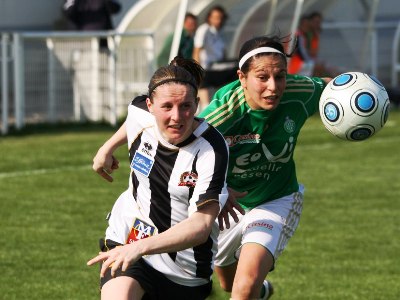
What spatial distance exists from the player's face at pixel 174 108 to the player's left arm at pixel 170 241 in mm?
415

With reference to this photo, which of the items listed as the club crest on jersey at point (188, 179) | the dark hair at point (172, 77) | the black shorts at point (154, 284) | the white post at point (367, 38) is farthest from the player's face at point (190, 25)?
the club crest on jersey at point (188, 179)

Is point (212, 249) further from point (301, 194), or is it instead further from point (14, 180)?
point (14, 180)

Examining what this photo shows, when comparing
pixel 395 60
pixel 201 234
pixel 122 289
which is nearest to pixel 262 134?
pixel 201 234

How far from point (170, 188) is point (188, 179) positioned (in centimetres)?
12

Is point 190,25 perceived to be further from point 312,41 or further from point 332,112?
point 332,112

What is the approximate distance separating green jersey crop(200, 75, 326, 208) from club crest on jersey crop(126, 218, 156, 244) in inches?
39.1

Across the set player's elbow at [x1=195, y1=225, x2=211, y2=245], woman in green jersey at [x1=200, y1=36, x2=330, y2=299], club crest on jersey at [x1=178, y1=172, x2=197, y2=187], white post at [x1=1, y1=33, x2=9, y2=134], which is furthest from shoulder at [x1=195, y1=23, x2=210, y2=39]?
player's elbow at [x1=195, y1=225, x2=211, y2=245]

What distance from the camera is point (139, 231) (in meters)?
6.52

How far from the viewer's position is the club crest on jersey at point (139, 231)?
6480 mm

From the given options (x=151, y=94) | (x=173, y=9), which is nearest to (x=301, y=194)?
(x=151, y=94)

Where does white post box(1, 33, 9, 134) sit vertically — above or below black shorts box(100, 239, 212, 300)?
below

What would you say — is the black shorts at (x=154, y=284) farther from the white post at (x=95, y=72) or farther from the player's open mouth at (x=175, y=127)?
the white post at (x=95, y=72)

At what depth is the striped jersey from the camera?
6.27 metres

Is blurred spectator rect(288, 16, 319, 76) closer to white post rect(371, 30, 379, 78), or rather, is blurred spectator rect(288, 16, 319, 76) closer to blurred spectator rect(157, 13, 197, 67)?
blurred spectator rect(157, 13, 197, 67)
